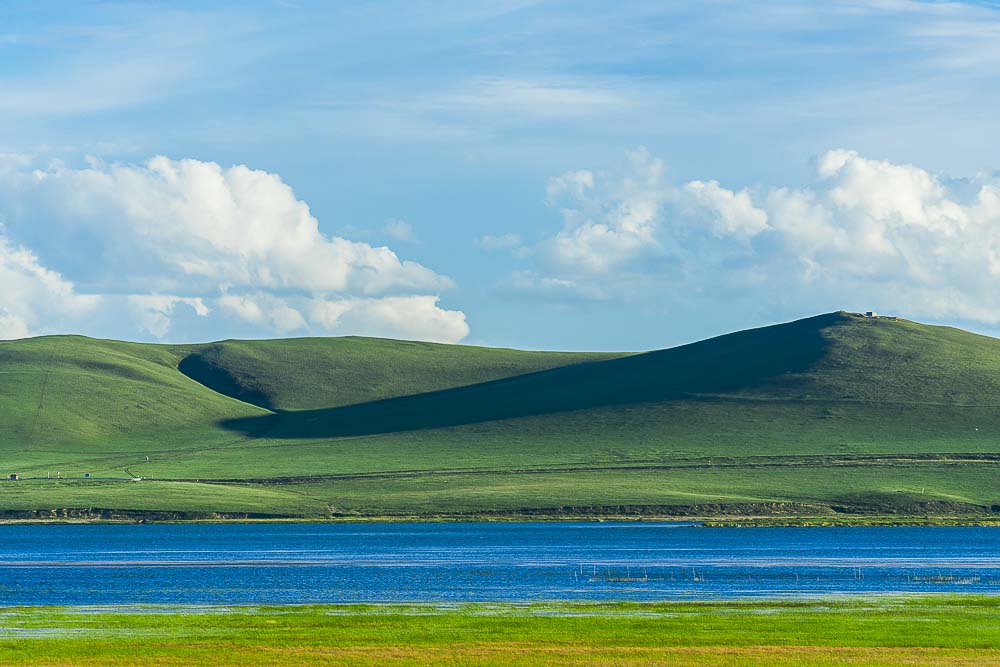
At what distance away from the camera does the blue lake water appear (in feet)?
298

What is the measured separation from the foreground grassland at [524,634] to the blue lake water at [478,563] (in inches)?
341

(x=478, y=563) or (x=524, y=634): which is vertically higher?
(x=524, y=634)

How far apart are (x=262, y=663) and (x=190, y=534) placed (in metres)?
123

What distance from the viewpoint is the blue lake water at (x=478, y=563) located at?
90688 mm

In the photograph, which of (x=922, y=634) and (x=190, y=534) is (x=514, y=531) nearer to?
(x=190, y=534)

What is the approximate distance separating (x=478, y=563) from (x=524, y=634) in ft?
184

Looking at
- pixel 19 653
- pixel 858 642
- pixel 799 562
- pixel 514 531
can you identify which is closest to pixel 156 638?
pixel 19 653

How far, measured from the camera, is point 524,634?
6525 centimetres

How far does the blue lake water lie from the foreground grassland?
8650mm

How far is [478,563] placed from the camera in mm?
120938

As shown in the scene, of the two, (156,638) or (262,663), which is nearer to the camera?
(262,663)

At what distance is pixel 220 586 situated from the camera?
9644 centimetres

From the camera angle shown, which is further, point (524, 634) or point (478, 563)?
point (478, 563)

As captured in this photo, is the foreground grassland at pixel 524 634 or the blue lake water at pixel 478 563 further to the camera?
the blue lake water at pixel 478 563
